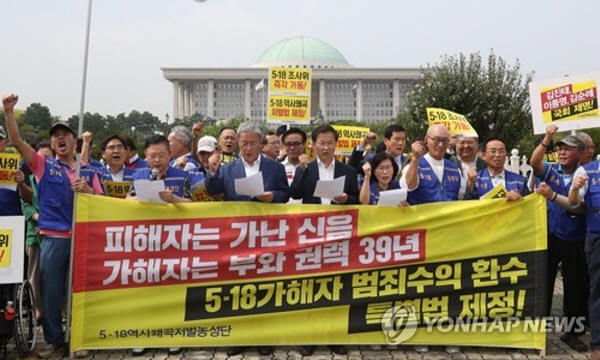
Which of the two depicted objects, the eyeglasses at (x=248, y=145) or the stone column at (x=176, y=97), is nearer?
the eyeglasses at (x=248, y=145)

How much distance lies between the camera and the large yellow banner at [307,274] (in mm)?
4973

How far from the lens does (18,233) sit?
4.78m

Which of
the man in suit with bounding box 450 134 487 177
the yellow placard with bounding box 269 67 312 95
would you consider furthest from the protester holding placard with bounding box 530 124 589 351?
the yellow placard with bounding box 269 67 312 95

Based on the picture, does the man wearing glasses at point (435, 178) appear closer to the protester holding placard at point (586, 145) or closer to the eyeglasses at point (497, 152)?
the eyeglasses at point (497, 152)

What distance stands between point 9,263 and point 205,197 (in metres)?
1.65

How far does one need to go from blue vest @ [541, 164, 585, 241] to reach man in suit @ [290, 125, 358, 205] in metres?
1.77

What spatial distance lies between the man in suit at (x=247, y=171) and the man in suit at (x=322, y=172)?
185mm

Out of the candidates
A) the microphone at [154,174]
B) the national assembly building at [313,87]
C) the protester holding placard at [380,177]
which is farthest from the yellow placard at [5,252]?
the national assembly building at [313,87]

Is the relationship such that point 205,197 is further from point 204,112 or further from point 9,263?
point 204,112

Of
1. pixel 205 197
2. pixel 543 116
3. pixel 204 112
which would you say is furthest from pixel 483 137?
pixel 204 112

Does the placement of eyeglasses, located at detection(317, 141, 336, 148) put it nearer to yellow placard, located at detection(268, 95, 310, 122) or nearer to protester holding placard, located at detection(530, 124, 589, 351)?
protester holding placard, located at detection(530, 124, 589, 351)

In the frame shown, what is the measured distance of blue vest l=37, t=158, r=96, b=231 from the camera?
16.5 ft

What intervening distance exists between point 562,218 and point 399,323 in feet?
6.08

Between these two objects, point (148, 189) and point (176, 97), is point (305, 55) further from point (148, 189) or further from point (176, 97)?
point (148, 189)
